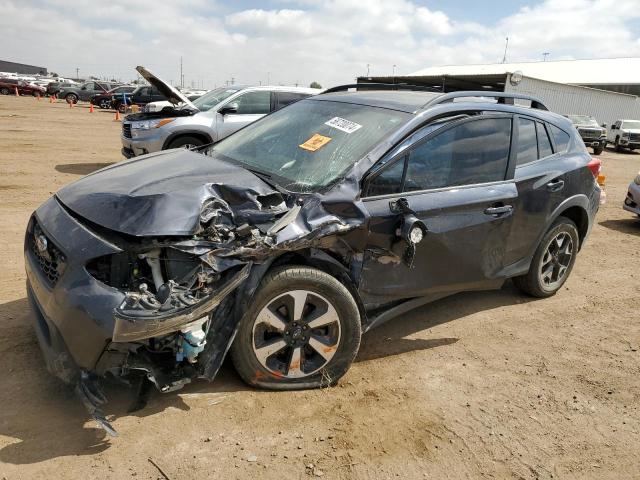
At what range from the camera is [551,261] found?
4.64 metres

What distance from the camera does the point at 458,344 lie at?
3.86 m

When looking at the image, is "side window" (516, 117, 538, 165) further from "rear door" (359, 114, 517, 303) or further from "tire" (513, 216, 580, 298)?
"tire" (513, 216, 580, 298)

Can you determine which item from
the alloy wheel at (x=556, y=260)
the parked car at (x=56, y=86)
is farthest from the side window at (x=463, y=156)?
the parked car at (x=56, y=86)

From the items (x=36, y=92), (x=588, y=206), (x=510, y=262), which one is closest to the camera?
(x=510, y=262)

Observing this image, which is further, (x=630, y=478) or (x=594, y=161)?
(x=594, y=161)

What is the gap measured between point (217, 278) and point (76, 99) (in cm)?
3956

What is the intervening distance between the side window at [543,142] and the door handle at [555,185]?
250mm

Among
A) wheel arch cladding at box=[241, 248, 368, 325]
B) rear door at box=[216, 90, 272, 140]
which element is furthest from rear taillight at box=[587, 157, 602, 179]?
rear door at box=[216, 90, 272, 140]

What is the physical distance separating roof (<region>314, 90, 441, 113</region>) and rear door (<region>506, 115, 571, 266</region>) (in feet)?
3.00

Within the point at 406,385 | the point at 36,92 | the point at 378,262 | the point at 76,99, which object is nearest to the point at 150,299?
the point at 378,262

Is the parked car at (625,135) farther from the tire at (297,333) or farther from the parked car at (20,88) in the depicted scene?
the parked car at (20,88)

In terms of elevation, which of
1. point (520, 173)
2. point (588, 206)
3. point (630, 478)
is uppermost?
point (520, 173)

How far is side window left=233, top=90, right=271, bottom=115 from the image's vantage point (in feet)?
31.5

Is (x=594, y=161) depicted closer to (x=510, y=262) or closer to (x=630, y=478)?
(x=510, y=262)
